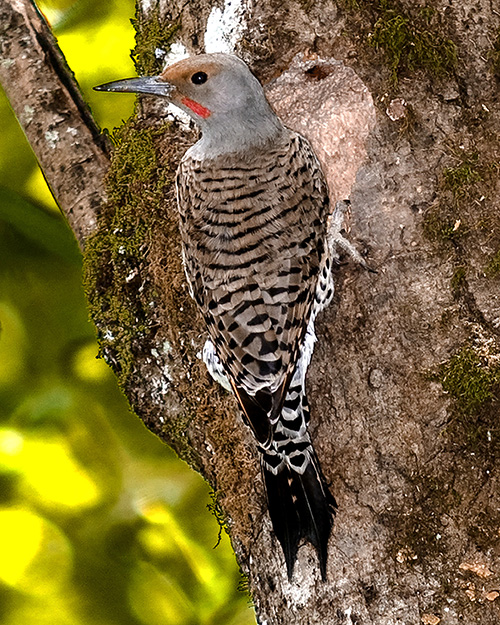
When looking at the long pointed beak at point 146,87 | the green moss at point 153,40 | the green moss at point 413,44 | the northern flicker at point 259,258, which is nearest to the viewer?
the northern flicker at point 259,258

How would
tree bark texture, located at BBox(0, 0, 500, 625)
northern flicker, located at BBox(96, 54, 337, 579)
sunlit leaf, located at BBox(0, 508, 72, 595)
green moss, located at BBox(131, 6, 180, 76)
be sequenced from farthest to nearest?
sunlit leaf, located at BBox(0, 508, 72, 595) → green moss, located at BBox(131, 6, 180, 76) → northern flicker, located at BBox(96, 54, 337, 579) → tree bark texture, located at BBox(0, 0, 500, 625)

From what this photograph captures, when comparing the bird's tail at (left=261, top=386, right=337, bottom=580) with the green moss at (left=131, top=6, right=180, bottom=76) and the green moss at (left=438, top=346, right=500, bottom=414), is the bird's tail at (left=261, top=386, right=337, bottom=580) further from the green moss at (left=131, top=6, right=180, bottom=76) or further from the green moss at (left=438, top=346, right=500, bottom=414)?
the green moss at (left=131, top=6, right=180, bottom=76)

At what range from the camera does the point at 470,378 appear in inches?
87.0

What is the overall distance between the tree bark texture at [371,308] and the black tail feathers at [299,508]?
0.11ft

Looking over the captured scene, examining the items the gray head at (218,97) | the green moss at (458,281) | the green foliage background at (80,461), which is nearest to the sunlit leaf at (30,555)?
the green foliage background at (80,461)

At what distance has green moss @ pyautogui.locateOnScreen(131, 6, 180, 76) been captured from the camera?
2965mm

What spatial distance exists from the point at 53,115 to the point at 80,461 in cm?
185

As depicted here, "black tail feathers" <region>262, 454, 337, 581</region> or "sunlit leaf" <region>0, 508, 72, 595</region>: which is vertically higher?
"black tail feathers" <region>262, 454, 337, 581</region>

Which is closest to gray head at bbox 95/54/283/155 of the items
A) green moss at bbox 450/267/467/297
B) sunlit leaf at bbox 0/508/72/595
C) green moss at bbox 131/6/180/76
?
green moss at bbox 131/6/180/76

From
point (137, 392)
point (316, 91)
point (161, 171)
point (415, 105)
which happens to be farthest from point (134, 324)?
point (415, 105)

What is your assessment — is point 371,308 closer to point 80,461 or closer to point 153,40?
point 153,40

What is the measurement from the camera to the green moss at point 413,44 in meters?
2.57

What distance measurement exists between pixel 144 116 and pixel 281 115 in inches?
20.1

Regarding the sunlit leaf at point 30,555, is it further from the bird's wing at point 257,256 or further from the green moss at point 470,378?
the green moss at point 470,378
